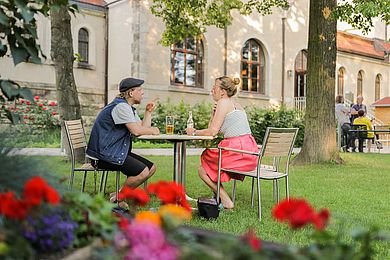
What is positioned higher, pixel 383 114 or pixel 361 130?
pixel 383 114

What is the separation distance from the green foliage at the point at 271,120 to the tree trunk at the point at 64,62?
923 centimetres

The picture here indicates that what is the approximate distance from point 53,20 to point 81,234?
8573mm

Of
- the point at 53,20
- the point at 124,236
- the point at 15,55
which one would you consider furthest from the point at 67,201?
the point at 53,20

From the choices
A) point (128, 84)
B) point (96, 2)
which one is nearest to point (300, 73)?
point (96, 2)

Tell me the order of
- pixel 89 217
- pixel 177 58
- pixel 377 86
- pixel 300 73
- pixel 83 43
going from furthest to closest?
pixel 377 86
pixel 300 73
pixel 177 58
pixel 83 43
pixel 89 217

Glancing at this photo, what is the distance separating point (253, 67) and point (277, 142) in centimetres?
1908

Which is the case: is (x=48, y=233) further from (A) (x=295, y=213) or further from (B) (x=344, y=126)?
(B) (x=344, y=126)

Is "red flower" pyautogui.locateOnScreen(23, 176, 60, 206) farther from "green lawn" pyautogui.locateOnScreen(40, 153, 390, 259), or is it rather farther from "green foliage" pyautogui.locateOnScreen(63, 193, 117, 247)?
"green lawn" pyautogui.locateOnScreen(40, 153, 390, 259)

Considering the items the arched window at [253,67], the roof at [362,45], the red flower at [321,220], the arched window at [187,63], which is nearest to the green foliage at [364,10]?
the red flower at [321,220]

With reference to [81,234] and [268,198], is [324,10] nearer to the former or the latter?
[268,198]

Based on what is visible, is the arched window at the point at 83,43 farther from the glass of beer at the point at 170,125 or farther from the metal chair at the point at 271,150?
the metal chair at the point at 271,150

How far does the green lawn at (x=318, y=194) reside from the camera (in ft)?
14.2

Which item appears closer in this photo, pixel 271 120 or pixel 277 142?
pixel 277 142

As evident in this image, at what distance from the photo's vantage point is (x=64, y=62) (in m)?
9.82
